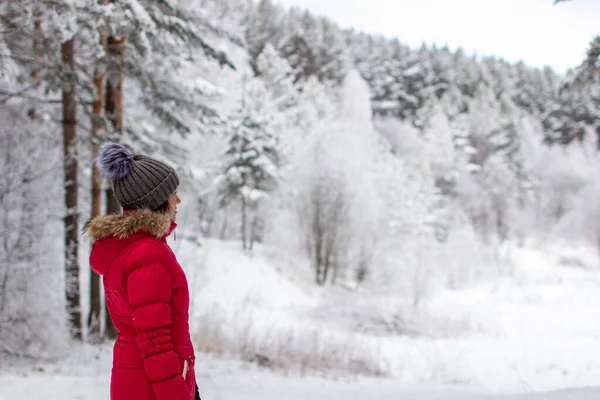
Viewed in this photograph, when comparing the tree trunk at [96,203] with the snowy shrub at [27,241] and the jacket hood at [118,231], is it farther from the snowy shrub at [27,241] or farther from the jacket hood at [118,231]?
the jacket hood at [118,231]

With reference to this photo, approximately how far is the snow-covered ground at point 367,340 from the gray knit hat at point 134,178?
3601 mm

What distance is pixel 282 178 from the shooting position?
26375mm

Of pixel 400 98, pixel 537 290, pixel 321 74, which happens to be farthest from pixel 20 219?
pixel 400 98

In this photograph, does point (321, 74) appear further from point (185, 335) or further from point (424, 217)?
point (185, 335)

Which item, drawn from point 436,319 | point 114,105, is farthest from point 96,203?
point 436,319

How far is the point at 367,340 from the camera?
40.6ft

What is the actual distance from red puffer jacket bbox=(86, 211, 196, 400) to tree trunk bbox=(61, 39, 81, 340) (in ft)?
21.4

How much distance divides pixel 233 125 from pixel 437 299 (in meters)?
14.6

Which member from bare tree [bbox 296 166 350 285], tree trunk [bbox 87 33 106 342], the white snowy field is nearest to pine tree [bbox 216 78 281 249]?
bare tree [bbox 296 166 350 285]

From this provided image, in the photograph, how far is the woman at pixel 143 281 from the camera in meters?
1.89

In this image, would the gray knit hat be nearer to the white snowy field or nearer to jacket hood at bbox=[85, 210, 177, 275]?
jacket hood at bbox=[85, 210, 177, 275]

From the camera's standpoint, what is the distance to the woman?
1.89 metres

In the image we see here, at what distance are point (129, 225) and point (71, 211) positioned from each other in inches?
264

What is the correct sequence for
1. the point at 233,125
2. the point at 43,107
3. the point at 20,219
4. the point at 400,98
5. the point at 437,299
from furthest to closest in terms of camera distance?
the point at 400,98, the point at 233,125, the point at 437,299, the point at 43,107, the point at 20,219
